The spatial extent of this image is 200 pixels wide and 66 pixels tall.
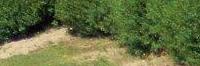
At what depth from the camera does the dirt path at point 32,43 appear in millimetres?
11469

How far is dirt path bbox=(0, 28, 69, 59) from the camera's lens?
11469 millimetres

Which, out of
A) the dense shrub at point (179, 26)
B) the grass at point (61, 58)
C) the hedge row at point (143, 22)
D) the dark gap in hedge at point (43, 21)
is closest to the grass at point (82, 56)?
the grass at point (61, 58)

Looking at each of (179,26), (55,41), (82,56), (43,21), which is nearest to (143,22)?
(179,26)

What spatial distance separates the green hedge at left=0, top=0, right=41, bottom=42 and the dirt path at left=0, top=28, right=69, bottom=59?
0.90 feet

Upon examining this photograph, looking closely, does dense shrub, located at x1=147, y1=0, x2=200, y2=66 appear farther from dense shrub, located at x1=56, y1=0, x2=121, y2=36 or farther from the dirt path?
the dirt path

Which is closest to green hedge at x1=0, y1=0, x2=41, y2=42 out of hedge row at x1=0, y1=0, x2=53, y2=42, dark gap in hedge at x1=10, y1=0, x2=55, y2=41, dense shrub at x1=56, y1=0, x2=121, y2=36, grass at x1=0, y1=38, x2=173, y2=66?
hedge row at x1=0, y1=0, x2=53, y2=42

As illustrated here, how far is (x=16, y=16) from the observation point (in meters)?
11.8

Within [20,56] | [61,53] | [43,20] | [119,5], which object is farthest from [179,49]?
[43,20]

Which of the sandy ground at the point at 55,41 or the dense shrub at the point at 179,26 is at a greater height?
the dense shrub at the point at 179,26

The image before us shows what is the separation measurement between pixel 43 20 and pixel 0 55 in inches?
61.4

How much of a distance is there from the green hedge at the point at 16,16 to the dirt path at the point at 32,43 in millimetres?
273

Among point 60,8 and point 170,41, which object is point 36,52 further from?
point 170,41

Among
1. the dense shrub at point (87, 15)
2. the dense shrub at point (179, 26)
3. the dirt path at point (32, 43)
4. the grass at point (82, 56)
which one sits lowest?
Answer: the dirt path at point (32, 43)

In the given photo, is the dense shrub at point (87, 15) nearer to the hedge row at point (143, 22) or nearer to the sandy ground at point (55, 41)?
the hedge row at point (143, 22)
